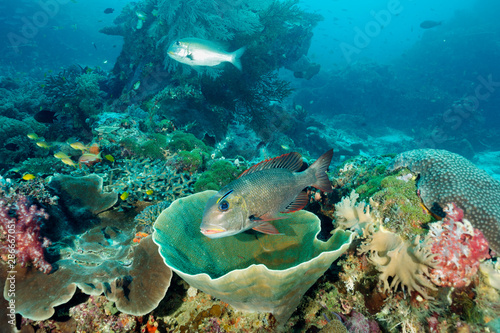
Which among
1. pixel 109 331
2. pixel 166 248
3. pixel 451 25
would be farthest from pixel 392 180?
pixel 451 25

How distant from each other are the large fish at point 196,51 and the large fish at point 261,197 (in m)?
4.87

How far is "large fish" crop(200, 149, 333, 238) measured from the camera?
1927 millimetres

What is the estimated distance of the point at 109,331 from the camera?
2172 millimetres

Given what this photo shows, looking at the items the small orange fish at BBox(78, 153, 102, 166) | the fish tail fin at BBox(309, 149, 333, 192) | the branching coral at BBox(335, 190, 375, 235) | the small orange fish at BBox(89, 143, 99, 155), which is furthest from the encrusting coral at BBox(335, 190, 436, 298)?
the small orange fish at BBox(89, 143, 99, 155)

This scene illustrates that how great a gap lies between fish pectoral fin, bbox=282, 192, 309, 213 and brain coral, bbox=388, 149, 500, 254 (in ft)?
7.81

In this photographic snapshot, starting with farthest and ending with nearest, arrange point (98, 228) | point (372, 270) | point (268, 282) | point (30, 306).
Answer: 1. point (98, 228)
2. point (372, 270)
3. point (30, 306)
4. point (268, 282)

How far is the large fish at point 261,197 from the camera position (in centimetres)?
193

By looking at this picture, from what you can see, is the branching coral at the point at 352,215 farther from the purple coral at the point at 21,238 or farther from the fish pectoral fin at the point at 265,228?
the purple coral at the point at 21,238

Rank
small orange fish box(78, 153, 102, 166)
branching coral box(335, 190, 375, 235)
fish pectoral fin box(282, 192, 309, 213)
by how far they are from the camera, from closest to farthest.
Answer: fish pectoral fin box(282, 192, 309, 213), branching coral box(335, 190, 375, 235), small orange fish box(78, 153, 102, 166)

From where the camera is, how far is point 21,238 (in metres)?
2.24

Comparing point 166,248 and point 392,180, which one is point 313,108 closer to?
point 392,180

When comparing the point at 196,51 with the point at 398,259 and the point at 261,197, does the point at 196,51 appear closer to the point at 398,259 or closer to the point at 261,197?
the point at 261,197

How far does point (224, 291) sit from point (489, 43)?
44.8 m

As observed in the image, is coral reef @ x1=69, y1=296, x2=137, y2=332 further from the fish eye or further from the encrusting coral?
the encrusting coral
